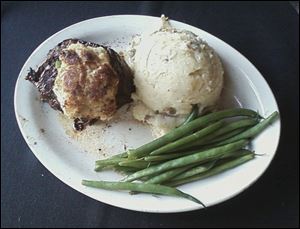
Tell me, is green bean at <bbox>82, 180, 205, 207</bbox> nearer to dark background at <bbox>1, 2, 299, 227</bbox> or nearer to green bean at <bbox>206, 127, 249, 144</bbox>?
dark background at <bbox>1, 2, 299, 227</bbox>

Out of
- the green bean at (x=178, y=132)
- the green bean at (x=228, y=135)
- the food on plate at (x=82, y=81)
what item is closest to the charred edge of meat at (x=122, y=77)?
the food on plate at (x=82, y=81)

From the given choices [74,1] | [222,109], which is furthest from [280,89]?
[74,1]

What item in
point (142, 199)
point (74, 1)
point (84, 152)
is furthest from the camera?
point (74, 1)

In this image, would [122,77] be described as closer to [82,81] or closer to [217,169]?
[82,81]

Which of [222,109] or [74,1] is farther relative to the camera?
[74,1]

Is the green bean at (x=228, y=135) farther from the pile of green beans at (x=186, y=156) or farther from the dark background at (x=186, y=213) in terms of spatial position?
the dark background at (x=186, y=213)

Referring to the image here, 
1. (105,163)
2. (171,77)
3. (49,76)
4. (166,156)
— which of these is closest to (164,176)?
(166,156)

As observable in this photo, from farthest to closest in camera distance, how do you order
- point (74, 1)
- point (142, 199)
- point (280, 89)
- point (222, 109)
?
1. point (74, 1)
2. point (280, 89)
3. point (222, 109)
4. point (142, 199)

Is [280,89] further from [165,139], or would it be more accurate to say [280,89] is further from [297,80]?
[165,139]
